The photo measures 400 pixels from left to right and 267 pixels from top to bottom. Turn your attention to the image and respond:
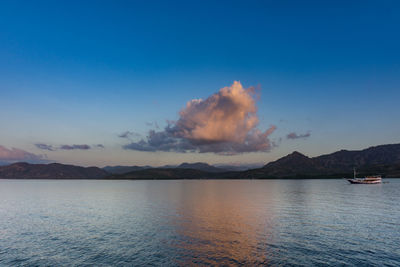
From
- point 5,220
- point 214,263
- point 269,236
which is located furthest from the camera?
point 5,220

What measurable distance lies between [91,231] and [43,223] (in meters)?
20.8

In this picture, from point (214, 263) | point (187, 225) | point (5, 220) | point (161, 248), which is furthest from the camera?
point (5, 220)

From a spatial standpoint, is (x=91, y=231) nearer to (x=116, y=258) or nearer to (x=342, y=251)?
(x=116, y=258)

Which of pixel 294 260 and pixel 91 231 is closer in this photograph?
pixel 294 260

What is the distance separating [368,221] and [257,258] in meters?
46.2

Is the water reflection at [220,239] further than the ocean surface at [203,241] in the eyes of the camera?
Yes

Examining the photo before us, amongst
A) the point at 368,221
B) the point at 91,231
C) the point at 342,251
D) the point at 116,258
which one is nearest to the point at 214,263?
the point at 116,258

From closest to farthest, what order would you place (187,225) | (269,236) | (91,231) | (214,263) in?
1. (214,263)
2. (269,236)
3. (91,231)
4. (187,225)

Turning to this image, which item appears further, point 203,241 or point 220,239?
point 220,239

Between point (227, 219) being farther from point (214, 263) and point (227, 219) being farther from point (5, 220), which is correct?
point (5, 220)

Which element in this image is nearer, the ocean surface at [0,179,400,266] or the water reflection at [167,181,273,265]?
the ocean surface at [0,179,400,266]

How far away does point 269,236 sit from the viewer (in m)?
50.1

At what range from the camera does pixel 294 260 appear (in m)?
36.1

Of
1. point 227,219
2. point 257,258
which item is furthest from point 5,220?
point 257,258
